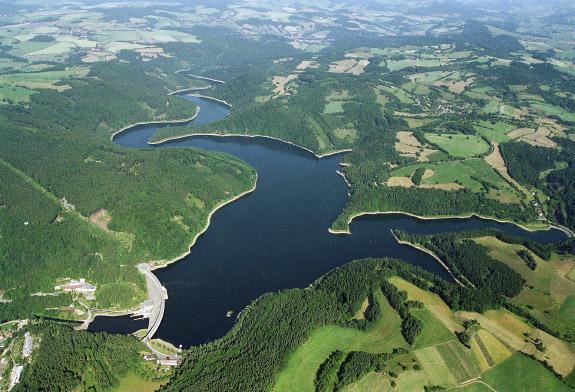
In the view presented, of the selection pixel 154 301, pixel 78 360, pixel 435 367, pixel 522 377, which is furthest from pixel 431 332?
pixel 78 360

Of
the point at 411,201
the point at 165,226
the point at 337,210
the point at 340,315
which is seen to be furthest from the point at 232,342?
the point at 411,201

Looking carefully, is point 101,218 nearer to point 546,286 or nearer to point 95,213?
point 95,213

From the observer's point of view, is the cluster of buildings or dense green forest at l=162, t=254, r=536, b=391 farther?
the cluster of buildings

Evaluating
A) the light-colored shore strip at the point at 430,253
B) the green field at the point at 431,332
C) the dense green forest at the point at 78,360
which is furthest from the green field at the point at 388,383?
the dense green forest at the point at 78,360

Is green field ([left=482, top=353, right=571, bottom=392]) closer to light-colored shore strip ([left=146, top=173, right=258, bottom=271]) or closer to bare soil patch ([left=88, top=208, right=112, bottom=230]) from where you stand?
light-colored shore strip ([left=146, top=173, right=258, bottom=271])

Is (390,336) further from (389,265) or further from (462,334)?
(389,265)

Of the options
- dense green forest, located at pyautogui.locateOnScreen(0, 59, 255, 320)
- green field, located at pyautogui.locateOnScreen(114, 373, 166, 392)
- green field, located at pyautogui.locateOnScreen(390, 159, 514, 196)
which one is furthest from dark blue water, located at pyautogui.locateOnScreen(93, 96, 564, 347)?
green field, located at pyautogui.locateOnScreen(390, 159, 514, 196)
